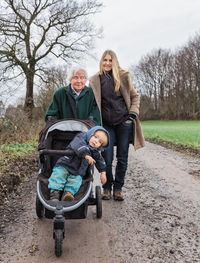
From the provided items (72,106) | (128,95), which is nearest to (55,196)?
(72,106)

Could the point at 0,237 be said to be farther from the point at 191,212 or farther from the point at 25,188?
the point at 191,212

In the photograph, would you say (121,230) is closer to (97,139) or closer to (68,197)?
(68,197)

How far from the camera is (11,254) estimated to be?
2609mm

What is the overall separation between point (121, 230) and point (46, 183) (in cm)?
103

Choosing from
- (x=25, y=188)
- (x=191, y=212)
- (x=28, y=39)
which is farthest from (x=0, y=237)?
(x=28, y=39)

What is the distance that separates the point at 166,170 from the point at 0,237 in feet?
14.6

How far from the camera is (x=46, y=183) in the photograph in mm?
3055

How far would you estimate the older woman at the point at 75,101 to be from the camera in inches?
139

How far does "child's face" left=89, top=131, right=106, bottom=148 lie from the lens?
3057mm

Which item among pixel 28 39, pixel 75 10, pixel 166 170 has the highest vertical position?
pixel 75 10

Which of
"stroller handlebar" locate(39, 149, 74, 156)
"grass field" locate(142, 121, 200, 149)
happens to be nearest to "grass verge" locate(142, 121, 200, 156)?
"grass field" locate(142, 121, 200, 149)

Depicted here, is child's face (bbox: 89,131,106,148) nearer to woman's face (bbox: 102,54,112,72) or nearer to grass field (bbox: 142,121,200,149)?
woman's face (bbox: 102,54,112,72)

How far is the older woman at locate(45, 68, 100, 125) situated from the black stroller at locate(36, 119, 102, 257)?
28 cm

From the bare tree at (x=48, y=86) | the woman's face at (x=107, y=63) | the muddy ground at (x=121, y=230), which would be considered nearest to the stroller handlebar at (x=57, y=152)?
the muddy ground at (x=121, y=230)
